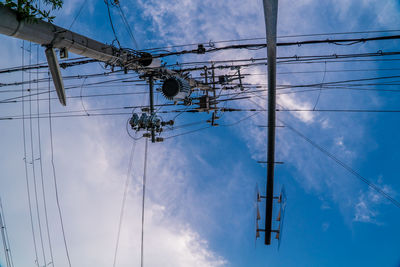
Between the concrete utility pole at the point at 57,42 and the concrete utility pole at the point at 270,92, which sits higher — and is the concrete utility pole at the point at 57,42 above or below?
above

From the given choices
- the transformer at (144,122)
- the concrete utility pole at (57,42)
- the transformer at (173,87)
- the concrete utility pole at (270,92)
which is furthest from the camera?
the transformer at (144,122)

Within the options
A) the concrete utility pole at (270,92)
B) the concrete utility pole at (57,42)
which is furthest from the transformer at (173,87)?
the concrete utility pole at (270,92)

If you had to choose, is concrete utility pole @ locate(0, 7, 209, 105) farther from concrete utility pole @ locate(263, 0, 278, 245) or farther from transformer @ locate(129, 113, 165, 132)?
concrete utility pole @ locate(263, 0, 278, 245)

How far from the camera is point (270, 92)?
4.48m

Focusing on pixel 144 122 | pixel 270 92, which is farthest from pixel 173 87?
pixel 270 92

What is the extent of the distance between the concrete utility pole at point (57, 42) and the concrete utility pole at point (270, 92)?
13.4ft

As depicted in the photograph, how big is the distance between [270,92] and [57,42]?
4.61m

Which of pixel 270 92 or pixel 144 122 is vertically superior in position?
pixel 144 122

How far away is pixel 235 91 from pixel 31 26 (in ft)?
25.8

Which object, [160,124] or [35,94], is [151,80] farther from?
Answer: [35,94]

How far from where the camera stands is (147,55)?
8.09m

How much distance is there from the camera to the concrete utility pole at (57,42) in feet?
13.8

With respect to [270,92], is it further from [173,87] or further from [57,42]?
[57,42]

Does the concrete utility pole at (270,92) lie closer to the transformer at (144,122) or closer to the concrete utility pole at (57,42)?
the concrete utility pole at (57,42)
